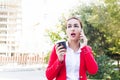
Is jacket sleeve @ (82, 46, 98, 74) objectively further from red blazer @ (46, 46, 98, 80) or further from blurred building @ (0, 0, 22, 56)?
blurred building @ (0, 0, 22, 56)

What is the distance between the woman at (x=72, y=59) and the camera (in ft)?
6.13

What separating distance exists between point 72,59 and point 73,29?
6.7 inches

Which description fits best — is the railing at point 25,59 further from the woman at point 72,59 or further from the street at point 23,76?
the woman at point 72,59

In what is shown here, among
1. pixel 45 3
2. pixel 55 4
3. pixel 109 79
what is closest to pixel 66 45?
pixel 109 79

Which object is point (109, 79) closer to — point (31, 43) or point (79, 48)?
point (79, 48)

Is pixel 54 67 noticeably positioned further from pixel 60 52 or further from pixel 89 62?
pixel 89 62

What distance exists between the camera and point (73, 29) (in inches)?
74.6

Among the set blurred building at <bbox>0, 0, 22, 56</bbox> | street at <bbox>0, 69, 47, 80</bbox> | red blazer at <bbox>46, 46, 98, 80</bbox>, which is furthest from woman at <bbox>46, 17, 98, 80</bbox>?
blurred building at <bbox>0, 0, 22, 56</bbox>

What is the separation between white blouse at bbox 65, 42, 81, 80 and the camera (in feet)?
6.13

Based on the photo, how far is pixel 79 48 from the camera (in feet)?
6.33

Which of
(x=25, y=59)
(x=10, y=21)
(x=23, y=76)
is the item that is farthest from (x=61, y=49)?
(x=10, y=21)

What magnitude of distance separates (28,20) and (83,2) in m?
13.1

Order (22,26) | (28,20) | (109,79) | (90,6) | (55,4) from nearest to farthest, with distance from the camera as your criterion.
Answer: (109,79) < (90,6) < (55,4) < (28,20) < (22,26)

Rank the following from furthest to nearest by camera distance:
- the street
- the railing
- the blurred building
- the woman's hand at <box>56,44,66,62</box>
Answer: the blurred building < the railing < the street < the woman's hand at <box>56,44,66,62</box>
